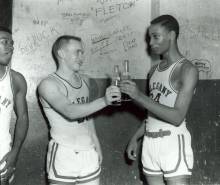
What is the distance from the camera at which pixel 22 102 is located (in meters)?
3.55

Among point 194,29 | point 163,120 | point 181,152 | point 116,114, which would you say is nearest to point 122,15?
point 194,29

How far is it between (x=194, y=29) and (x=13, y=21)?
2.16 metres

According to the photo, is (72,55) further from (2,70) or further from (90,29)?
(90,29)

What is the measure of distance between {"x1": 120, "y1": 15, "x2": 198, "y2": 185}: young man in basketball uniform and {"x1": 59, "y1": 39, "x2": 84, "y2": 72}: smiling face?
62 cm

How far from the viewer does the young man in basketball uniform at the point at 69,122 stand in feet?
10.7

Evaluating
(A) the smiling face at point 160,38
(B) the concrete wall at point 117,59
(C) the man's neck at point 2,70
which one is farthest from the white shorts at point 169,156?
(C) the man's neck at point 2,70

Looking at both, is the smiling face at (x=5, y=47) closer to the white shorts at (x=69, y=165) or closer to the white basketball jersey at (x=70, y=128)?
the white basketball jersey at (x=70, y=128)

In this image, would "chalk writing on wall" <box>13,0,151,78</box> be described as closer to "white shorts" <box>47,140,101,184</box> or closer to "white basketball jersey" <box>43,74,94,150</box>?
"white basketball jersey" <box>43,74,94,150</box>

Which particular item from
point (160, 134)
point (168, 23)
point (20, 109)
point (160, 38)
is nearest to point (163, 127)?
point (160, 134)

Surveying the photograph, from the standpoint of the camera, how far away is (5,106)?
10.8 ft

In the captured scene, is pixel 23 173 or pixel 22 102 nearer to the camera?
pixel 22 102

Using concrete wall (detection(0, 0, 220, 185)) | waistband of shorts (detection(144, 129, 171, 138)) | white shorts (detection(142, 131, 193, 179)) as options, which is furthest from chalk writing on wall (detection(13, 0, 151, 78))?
white shorts (detection(142, 131, 193, 179))

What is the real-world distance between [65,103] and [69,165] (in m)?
0.58

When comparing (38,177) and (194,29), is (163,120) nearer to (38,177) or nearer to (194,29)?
(194,29)
